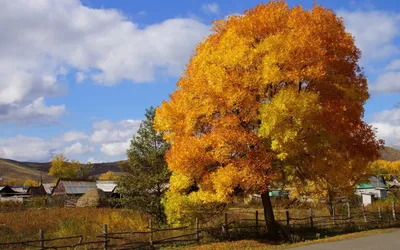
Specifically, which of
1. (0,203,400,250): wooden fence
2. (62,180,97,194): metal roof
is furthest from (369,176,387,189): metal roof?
(62,180,97,194): metal roof

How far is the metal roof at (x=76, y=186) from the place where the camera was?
216ft

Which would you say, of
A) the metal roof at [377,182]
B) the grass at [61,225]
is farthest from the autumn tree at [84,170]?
the grass at [61,225]

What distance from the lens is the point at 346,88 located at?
19438 mm

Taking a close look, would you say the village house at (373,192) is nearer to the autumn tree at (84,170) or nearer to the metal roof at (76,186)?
the metal roof at (76,186)

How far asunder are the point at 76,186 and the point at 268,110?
56719 mm

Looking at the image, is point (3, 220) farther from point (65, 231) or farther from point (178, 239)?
point (178, 239)

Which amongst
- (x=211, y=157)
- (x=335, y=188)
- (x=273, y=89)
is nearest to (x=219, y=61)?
(x=273, y=89)

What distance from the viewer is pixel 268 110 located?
17125mm

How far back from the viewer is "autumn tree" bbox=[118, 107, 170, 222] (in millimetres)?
26656

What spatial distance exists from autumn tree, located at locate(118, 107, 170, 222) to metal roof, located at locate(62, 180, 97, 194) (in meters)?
41.5

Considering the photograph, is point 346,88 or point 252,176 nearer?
point 252,176

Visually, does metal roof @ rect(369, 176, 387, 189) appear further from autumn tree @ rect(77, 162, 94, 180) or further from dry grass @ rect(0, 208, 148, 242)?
autumn tree @ rect(77, 162, 94, 180)

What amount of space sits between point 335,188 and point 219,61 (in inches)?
380

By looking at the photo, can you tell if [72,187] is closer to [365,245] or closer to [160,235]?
[160,235]
